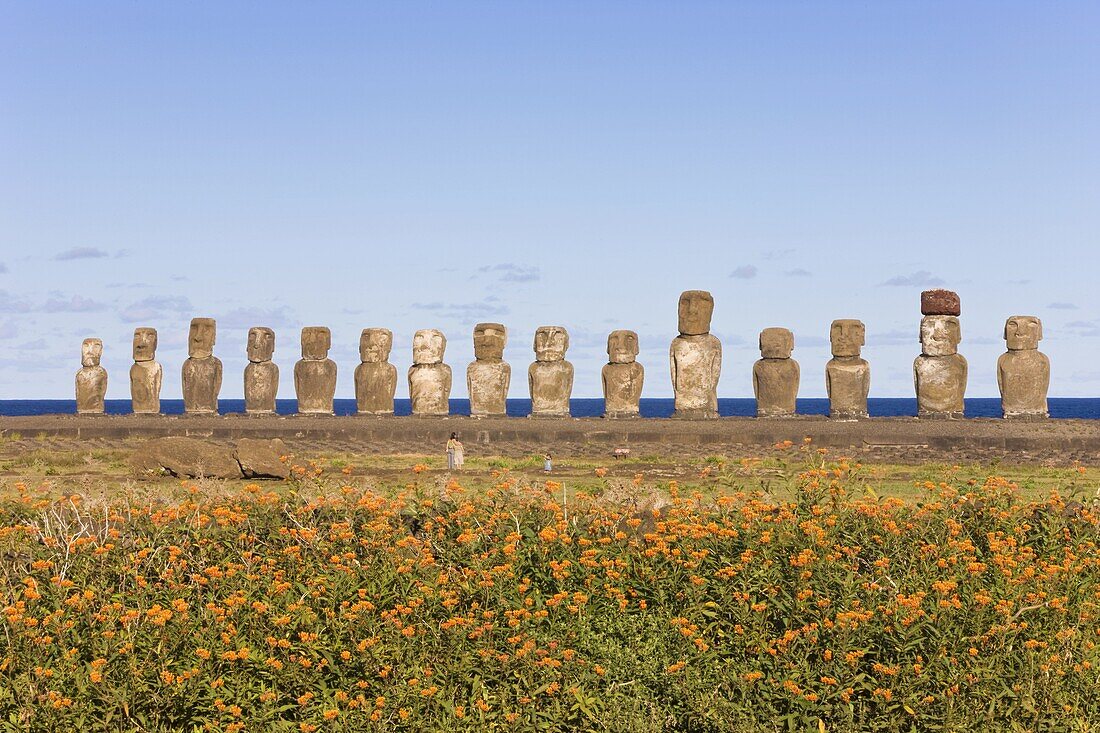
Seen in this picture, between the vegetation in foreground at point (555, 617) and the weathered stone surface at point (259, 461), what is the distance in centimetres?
693

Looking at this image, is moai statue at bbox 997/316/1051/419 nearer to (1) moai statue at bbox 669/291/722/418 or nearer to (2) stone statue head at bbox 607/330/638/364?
(1) moai statue at bbox 669/291/722/418

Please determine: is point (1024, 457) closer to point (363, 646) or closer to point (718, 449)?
point (718, 449)

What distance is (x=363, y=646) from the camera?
22.6ft

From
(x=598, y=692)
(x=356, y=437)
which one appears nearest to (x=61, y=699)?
(x=598, y=692)

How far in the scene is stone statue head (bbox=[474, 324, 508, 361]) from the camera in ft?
90.5

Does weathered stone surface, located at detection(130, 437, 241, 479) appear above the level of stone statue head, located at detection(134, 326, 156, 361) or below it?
below

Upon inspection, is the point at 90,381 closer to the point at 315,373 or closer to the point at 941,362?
the point at 315,373

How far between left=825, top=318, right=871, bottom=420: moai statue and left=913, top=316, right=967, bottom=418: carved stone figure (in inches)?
48.1

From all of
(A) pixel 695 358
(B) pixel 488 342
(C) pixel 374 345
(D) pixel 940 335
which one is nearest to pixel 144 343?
(C) pixel 374 345

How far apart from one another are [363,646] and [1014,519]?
4.58 m

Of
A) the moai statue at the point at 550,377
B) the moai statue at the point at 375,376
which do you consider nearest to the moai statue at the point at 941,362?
the moai statue at the point at 550,377

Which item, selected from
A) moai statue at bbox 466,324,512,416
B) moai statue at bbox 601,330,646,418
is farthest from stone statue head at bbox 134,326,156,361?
moai statue at bbox 601,330,646,418

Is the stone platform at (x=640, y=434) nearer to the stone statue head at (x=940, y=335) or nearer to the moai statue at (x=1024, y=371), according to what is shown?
the moai statue at (x=1024, y=371)

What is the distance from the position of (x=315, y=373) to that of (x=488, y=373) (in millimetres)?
4263
